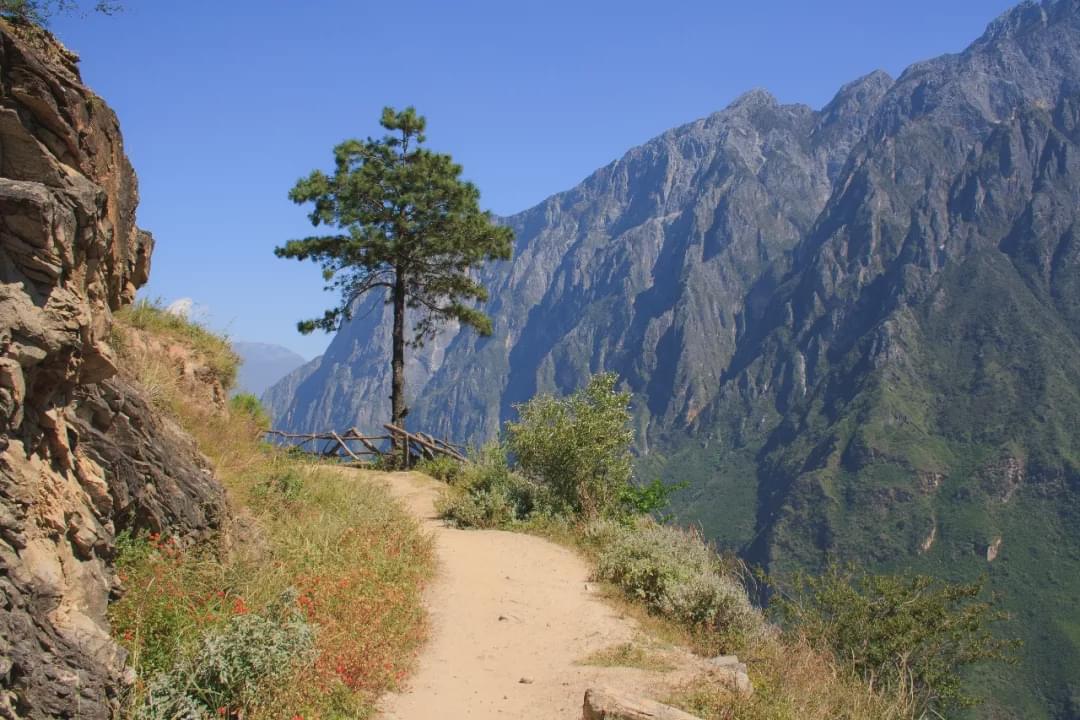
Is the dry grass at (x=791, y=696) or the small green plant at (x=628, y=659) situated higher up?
the dry grass at (x=791, y=696)

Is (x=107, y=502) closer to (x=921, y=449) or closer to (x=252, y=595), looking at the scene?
(x=252, y=595)

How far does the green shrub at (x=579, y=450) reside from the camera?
14.1 metres

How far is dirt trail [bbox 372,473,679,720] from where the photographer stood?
258 inches

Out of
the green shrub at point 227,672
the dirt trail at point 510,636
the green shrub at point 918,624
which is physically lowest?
the green shrub at point 918,624

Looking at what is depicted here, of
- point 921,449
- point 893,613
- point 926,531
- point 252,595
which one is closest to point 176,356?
point 252,595

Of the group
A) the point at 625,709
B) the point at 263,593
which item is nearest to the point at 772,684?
the point at 625,709

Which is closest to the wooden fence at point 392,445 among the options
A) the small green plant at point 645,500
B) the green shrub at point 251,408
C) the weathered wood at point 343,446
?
the weathered wood at point 343,446

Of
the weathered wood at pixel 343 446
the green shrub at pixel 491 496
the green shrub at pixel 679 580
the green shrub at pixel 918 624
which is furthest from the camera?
the green shrub at pixel 918 624

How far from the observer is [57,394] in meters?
4.52

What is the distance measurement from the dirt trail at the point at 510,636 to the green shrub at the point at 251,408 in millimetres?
3634

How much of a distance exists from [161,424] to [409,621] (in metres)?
3.08

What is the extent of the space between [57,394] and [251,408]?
9.36 metres

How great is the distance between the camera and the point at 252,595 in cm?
643

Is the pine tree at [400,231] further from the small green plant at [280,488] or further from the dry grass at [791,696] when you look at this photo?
Answer: the dry grass at [791,696]
